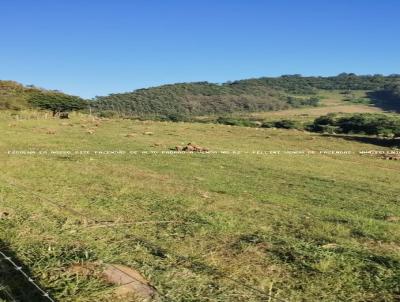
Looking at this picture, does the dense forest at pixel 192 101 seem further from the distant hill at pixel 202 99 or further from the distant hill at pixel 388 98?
the distant hill at pixel 388 98

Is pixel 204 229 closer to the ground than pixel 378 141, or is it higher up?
closer to the ground

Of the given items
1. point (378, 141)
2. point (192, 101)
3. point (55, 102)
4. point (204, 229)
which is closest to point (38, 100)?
point (55, 102)

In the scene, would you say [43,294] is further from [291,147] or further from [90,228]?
[291,147]

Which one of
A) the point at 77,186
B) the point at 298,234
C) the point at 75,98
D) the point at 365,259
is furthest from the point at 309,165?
the point at 75,98

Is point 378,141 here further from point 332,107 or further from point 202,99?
point 202,99

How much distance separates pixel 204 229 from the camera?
7.18 m

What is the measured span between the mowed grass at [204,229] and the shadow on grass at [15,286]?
140 mm

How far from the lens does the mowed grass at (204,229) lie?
16.5 feet

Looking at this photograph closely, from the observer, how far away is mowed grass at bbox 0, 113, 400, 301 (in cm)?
504

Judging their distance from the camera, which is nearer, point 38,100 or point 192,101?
point 38,100

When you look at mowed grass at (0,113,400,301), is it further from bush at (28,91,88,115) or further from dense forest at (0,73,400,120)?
dense forest at (0,73,400,120)

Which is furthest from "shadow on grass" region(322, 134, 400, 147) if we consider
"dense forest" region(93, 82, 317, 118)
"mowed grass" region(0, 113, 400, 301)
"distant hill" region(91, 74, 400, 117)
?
"dense forest" region(93, 82, 317, 118)

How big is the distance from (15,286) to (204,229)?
10.0 feet

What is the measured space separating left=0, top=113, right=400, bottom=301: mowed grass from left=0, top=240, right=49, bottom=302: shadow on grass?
5.5 inches
